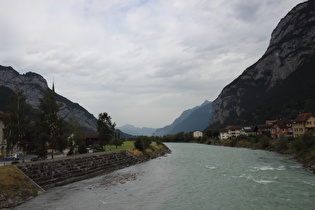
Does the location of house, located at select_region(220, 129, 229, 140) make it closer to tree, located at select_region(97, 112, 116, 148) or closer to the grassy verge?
tree, located at select_region(97, 112, 116, 148)

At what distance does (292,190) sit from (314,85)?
189 m

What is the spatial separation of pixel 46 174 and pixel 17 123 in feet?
36.4

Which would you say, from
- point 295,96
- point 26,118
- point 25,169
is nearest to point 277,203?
point 25,169

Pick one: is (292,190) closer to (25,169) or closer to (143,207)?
(143,207)

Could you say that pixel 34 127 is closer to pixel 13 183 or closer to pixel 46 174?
pixel 46 174

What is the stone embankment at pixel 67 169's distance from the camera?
2825cm

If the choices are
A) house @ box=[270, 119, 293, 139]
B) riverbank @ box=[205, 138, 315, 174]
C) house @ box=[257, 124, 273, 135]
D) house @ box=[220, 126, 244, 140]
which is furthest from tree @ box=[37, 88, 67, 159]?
house @ box=[220, 126, 244, 140]

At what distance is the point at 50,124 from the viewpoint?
39688mm

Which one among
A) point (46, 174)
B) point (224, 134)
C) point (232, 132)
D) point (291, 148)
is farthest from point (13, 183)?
point (224, 134)

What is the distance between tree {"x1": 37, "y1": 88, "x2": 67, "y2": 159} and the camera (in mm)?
38856

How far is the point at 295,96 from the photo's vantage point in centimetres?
18275

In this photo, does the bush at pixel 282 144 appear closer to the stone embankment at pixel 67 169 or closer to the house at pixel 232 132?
the stone embankment at pixel 67 169

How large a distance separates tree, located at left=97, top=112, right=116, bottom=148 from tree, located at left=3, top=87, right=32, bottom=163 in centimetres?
3184

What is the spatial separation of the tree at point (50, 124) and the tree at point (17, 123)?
125 inches
